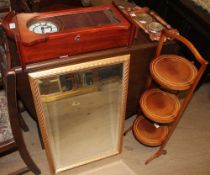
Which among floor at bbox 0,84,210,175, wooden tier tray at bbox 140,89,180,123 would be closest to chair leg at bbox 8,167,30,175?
floor at bbox 0,84,210,175

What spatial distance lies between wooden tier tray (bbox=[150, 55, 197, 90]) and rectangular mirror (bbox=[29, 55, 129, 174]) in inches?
7.6

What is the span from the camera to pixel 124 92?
175 cm

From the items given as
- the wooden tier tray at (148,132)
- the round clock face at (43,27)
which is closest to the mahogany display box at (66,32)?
the round clock face at (43,27)

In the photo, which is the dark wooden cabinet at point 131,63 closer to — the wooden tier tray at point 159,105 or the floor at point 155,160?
the wooden tier tray at point 159,105

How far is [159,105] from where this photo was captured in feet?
5.86

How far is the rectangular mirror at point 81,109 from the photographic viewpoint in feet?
5.06

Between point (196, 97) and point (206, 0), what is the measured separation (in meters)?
0.87

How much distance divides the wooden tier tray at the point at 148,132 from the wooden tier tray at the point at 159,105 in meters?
0.31

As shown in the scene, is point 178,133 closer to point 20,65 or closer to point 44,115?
point 44,115

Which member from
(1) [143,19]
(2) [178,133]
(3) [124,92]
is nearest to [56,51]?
(3) [124,92]

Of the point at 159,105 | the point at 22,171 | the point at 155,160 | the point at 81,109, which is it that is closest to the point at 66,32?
the point at 81,109

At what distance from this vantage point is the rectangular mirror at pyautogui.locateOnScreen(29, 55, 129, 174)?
1542mm

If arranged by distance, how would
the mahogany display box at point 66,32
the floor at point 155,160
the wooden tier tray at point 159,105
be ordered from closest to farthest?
the mahogany display box at point 66,32 → the wooden tier tray at point 159,105 → the floor at point 155,160

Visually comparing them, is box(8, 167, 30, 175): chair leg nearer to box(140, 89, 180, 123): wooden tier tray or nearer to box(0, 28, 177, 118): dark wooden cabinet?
box(0, 28, 177, 118): dark wooden cabinet
